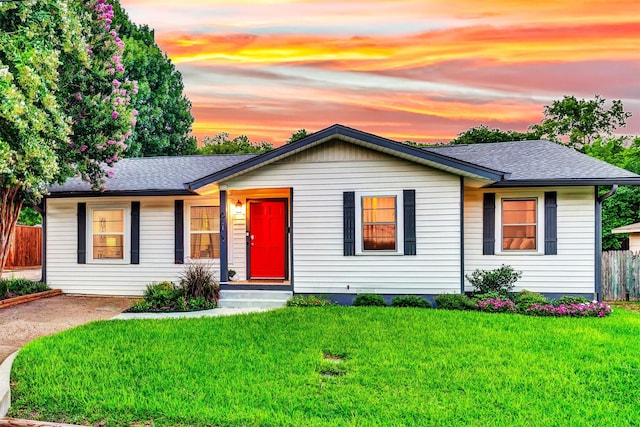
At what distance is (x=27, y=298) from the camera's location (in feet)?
36.9

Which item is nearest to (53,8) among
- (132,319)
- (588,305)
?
(132,319)

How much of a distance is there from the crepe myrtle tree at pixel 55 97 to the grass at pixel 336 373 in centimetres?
323

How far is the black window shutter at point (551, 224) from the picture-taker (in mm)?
10445

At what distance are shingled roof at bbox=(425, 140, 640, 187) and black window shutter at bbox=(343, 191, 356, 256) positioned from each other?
10.9 feet

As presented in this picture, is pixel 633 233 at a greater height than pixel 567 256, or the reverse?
pixel 633 233

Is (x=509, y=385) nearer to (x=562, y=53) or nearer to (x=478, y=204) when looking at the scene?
(x=478, y=204)

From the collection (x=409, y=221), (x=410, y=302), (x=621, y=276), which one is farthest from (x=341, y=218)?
(x=621, y=276)

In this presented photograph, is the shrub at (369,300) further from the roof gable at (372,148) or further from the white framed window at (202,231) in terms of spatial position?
the white framed window at (202,231)

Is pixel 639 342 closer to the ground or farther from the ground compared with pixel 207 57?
closer to the ground

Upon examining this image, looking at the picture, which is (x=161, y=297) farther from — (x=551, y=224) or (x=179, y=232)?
(x=551, y=224)

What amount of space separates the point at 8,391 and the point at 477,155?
11.8 metres

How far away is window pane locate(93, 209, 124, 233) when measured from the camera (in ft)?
41.0

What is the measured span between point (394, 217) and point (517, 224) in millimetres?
3111

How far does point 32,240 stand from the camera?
72.1 ft
